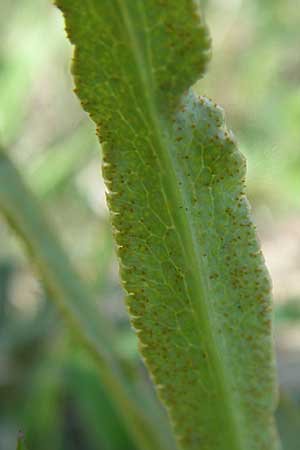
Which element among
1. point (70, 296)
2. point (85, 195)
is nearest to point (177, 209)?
point (70, 296)

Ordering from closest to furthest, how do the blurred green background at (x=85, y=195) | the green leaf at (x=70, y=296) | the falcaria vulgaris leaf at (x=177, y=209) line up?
the falcaria vulgaris leaf at (x=177, y=209) < the green leaf at (x=70, y=296) < the blurred green background at (x=85, y=195)

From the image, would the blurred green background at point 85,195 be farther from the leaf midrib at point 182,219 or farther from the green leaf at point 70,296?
the leaf midrib at point 182,219

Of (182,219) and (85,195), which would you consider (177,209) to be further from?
(85,195)

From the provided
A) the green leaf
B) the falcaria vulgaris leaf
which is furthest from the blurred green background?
the falcaria vulgaris leaf

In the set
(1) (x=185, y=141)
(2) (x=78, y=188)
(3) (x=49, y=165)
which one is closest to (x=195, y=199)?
(1) (x=185, y=141)

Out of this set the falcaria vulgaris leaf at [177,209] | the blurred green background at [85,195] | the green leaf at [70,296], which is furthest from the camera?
the blurred green background at [85,195]

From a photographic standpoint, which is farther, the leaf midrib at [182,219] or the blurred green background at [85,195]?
the blurred green background at [85,195]

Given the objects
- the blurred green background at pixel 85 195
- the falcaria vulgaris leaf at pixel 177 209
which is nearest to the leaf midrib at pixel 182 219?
the falcaria vulgaris leaf at pixel 177 209

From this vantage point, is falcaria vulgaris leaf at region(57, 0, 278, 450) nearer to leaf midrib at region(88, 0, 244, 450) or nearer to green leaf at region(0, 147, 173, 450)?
leaf midrib at region(88, 0, 244, 450)
